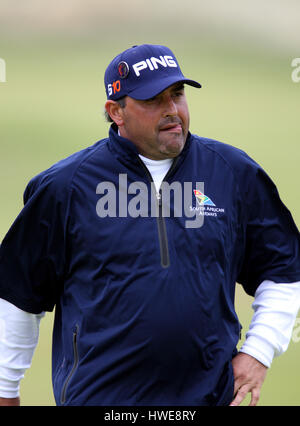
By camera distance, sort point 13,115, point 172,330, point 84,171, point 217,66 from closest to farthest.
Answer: point 172,330, point 84,171, point 13,115, point 217,66

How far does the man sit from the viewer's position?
223cm

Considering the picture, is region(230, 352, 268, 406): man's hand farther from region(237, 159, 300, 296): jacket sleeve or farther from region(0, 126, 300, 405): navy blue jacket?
region(237, 159, 300, 296): jacket sleeve

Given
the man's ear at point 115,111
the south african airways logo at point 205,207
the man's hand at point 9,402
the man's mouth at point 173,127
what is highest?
the man's ear at point 115,111

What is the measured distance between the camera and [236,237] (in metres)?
2.41

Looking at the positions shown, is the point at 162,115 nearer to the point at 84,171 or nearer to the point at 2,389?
the point at 84,171

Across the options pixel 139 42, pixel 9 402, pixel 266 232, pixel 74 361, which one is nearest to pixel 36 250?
pixel 74 361

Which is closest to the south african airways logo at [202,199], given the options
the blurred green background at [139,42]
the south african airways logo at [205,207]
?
the south african airways logo at [205,207]

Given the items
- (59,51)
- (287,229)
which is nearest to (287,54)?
(59,51)

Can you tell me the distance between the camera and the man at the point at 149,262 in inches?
87.7

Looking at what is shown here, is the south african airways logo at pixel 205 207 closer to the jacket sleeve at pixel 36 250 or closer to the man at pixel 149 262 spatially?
the man at pixel 149 262

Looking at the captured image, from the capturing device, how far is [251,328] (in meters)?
2.46

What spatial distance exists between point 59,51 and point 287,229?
6467 millimetres

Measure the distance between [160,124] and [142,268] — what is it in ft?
1.45

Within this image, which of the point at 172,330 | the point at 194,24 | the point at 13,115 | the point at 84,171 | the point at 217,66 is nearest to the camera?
the point at 172,330
